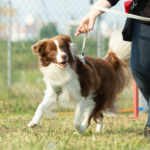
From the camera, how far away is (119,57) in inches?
164

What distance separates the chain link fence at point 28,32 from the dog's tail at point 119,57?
Answer: 2.03 meters

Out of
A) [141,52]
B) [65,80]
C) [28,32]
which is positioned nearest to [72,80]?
[65,80]

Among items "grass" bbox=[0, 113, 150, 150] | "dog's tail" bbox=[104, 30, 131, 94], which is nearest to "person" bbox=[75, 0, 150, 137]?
"grass" bbox=[0, 113, 150, 150]

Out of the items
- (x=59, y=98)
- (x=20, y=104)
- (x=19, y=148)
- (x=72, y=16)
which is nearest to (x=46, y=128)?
(x=59, y=98)

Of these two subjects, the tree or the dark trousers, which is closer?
the dark trousers

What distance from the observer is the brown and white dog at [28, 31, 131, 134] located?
3273 mm

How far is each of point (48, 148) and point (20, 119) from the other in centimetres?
236

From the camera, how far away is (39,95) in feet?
19.2

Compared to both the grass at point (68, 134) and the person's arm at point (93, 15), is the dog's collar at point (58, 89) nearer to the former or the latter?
the grass at point (68, 134)

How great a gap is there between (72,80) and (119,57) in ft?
3.82

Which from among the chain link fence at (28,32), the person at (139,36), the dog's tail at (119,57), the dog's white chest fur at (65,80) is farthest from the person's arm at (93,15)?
the chain link fence at (28,32)

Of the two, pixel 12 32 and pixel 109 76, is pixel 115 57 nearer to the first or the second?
pixel 109 76

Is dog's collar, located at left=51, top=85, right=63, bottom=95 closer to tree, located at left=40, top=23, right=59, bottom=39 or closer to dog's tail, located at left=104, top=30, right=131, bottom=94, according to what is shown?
dog's tail, located at left=104, top=30, right=131, bottom=94

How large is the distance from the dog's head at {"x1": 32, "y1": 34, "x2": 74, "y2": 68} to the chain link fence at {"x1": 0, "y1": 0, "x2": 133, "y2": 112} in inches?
101
